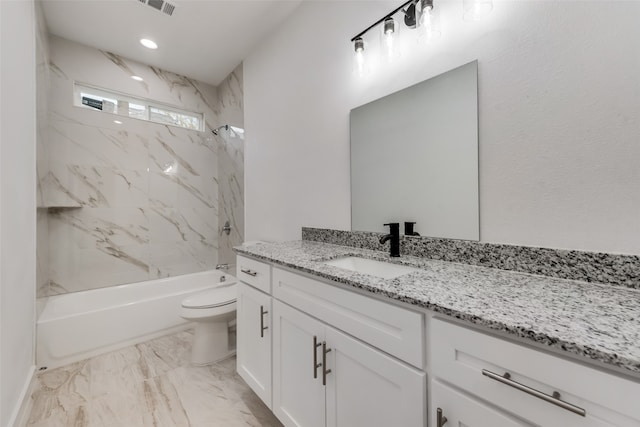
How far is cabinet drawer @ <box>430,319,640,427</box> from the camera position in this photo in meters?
0.47

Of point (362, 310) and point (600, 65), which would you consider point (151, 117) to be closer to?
point (362, 310)

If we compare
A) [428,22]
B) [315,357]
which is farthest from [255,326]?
[428,22]

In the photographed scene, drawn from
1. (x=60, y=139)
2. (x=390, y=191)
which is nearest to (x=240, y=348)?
(x=390, y=191)

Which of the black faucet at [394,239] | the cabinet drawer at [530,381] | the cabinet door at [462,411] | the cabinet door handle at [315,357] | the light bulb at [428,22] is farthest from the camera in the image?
the black faucet at [394,239]

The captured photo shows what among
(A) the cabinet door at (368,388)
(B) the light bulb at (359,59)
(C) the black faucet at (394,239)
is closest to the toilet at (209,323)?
(A) the cabinet door at (368,388)

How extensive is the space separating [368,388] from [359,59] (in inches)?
63.8

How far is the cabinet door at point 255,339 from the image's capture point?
4.55 ft

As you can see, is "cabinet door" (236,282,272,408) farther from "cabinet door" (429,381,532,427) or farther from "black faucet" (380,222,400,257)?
"cabinet door" (429,381,532,427)

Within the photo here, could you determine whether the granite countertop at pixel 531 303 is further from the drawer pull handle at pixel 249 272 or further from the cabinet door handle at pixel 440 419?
the drawer pull handle at pixel 249 272

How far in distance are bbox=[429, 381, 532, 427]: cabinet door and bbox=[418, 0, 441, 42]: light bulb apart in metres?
1.42

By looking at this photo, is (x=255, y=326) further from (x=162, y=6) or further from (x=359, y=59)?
(x=162, y=6)

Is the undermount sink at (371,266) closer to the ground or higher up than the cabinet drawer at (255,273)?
higher up

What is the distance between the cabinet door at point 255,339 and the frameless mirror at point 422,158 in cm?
72

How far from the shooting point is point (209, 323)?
Answer: 2074 millimetres
